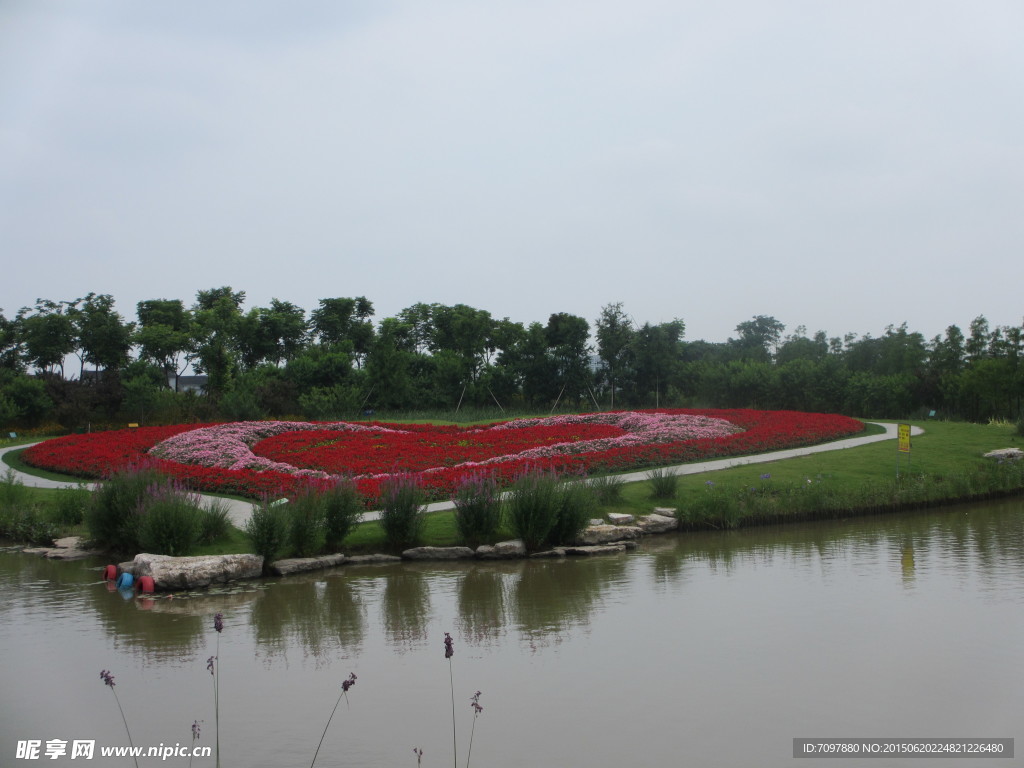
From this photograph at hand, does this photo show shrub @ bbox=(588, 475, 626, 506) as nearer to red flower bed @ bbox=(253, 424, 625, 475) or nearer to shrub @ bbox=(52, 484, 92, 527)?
red flower bed @ bbox=(253, 424, 625, 475)

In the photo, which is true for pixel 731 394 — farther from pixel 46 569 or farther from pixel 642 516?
pixel 46 569

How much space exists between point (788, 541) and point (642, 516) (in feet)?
8.77

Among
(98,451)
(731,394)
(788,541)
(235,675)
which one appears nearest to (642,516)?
(788,541)

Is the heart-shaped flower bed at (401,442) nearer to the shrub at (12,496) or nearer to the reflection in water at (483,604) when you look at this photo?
the shrub at (12,496)

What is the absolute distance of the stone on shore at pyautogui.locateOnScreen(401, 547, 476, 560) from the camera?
14.3 meters

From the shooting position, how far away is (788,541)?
1547cm

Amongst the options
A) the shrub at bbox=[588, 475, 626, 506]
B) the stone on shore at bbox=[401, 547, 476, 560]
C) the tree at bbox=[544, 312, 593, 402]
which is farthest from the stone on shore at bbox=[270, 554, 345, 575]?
the tree at bbox=[544, 312, 593, 402]

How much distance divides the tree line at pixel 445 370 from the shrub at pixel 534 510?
23.2 m

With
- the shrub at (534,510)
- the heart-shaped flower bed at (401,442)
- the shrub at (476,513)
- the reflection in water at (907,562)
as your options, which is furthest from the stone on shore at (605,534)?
the heart-shaped flower bed at (401,442)

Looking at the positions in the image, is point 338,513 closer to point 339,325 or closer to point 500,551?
point 500,551

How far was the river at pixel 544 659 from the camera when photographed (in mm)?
6934

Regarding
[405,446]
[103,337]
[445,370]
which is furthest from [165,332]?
[405,446]

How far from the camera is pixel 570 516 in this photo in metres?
14.9

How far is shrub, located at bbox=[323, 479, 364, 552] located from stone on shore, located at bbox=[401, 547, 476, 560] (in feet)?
3.49
